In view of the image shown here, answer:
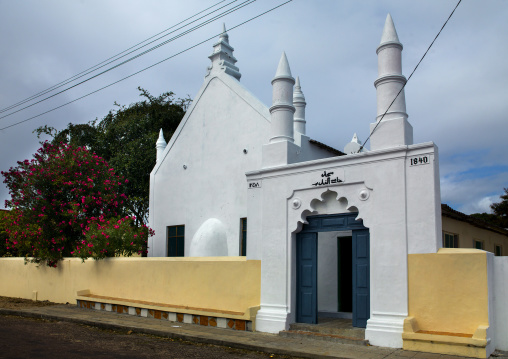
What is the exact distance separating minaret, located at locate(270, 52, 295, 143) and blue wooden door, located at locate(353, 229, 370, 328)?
2988 mm

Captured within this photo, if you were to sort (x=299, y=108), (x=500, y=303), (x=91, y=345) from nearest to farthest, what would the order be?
(x=500, y=303), (x=91, y=345), (x=299, y=108)

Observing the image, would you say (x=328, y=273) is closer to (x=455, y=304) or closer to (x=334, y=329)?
(x=334, y=329)

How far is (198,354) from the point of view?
345 inches

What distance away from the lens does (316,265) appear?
34.6 ft

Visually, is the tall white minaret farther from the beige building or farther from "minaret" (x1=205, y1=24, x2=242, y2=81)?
"minaret" (x1=205, y1=24, x2=242, y2=81)

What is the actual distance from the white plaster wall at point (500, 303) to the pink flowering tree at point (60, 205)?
36.4 feet

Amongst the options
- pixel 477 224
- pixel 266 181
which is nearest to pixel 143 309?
pixel 266 181

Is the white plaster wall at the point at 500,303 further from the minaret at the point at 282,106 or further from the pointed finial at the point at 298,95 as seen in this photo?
the pointed finial at the point at 298,95

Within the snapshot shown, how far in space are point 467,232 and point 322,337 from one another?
27.1 feet

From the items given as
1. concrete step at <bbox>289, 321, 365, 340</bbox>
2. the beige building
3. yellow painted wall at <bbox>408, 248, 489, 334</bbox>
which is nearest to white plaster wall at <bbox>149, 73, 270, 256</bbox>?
concrete step at <bbox>289, 321, 365, 340</bbox>

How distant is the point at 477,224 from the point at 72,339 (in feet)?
40.6

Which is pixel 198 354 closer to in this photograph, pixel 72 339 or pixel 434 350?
pixel 72 339

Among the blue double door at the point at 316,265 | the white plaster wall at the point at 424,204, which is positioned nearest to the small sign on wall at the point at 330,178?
the blue double door at the point at 316,265

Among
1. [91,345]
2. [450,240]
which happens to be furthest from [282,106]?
[450,240]
